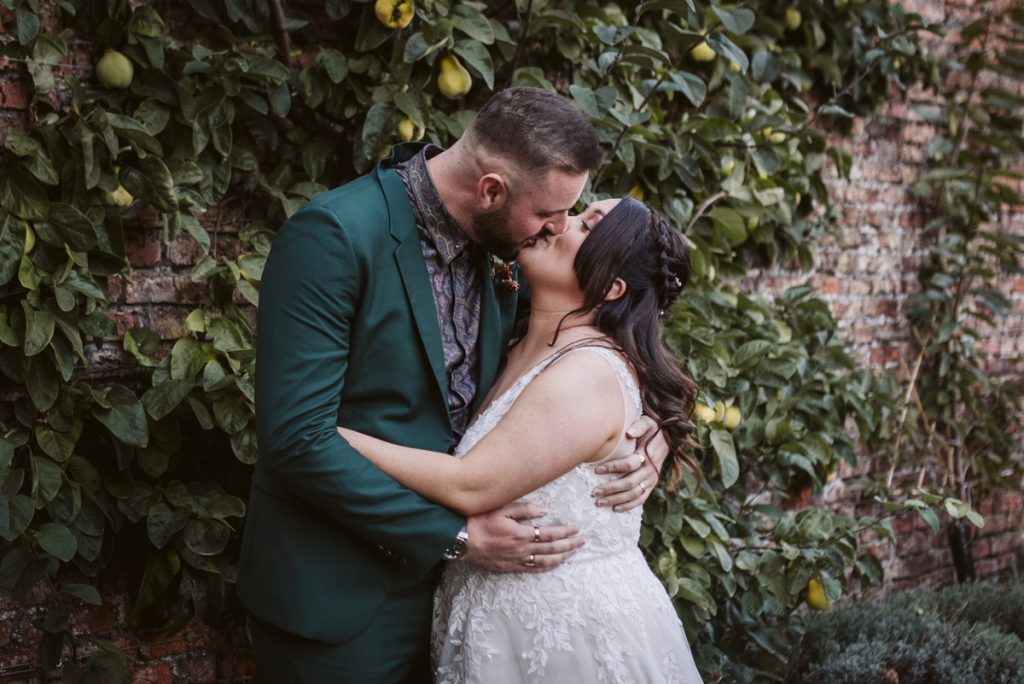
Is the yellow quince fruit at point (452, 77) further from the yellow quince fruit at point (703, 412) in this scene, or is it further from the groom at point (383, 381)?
the yellow quince fruit at point (703, 412)

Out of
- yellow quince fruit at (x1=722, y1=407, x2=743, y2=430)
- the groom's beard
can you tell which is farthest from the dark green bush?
the groom's beard

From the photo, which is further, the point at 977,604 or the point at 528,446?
the point at 977,604

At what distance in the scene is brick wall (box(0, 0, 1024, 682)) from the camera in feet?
6.49

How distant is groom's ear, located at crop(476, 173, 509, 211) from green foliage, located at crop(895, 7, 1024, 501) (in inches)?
102

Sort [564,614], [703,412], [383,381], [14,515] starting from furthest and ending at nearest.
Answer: [703,412] → [14,515] → [564,614] → [383,381]

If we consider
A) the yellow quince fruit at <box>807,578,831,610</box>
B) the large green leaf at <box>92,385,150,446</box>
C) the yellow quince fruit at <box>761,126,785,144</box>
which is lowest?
the yellow quince fruit at <box>807,578,831,610</box>

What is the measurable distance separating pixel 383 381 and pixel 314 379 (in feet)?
0.46

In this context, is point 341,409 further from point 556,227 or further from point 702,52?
point 702,52

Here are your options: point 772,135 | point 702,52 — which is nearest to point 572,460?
point 702,52

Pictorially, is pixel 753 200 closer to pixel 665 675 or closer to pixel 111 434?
pixel 665 675

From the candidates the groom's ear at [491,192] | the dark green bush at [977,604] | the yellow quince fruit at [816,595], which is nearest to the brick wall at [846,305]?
the dark green bush at [977,604]

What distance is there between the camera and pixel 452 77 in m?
2.19

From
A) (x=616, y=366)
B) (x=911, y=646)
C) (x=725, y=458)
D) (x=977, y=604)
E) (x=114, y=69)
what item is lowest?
(x=977, y=604)

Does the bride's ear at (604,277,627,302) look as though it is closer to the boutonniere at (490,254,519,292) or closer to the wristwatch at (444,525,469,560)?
the boutonniere at (490,254,519,292)
